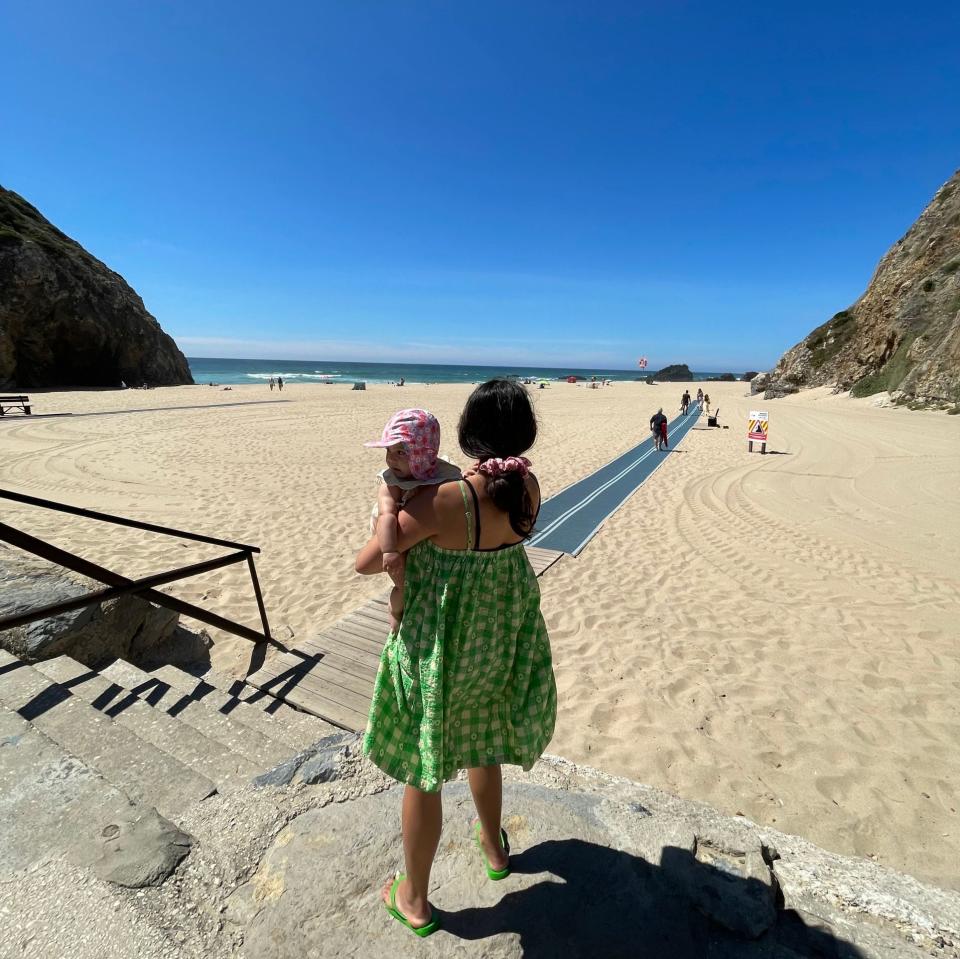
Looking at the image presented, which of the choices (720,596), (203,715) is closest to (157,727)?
(203,715)

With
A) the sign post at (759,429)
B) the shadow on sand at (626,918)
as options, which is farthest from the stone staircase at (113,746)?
the sign post at (759,429)

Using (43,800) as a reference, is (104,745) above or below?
below

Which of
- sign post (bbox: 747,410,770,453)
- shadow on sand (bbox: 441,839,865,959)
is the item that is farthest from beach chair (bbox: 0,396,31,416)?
sign post (bbox: 747,410,770,453)

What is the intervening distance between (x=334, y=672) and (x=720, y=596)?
4227mm

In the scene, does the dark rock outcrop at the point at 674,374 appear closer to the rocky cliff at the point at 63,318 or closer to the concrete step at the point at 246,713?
the rocky cliff at the point at 63,318

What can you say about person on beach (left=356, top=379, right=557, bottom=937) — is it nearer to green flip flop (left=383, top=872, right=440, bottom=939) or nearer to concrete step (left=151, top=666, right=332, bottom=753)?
green flip flop (left=383, top=872, right=440, bottom=939)

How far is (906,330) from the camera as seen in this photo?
24984mm

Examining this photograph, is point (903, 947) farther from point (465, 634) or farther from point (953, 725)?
point (953, 725)

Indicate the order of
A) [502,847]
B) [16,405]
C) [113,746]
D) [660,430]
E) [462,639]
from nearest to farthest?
[462,639]
[502,847]
[113,746]
[660,430]
[16,405]

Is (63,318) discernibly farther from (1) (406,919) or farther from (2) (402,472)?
(1) (406,919)

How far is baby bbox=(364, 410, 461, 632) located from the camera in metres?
1.46

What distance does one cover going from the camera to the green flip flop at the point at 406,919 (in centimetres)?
160

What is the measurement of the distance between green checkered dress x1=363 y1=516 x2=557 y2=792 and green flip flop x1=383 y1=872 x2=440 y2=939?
423 millimetres

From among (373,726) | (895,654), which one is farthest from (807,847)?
(895,654)
